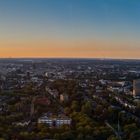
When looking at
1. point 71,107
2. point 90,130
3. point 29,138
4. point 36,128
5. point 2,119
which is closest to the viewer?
point 29,138

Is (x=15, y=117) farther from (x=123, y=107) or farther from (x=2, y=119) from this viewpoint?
(x=123, y=107)

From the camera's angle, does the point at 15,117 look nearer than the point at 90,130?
No

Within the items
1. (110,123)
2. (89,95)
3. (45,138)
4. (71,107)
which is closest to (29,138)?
(45,138)

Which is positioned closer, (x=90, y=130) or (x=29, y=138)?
(x=29, y=138)

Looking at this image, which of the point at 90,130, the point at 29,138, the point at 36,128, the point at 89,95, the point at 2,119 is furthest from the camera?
the point at 89,95

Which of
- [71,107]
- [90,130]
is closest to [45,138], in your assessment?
[90,130]

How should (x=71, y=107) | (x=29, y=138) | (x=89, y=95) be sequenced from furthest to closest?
(x=89, y=95)
(x=71, y=107)
(x=29, y=138)

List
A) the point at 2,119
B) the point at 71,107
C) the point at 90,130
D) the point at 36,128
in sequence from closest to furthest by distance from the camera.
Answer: the point at 90,130, the point at 36,128, the point at 2,119, the point at 71,107

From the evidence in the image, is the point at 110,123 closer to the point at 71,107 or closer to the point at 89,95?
the point at 71,107

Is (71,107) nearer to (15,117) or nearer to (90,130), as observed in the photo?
(15,117)
